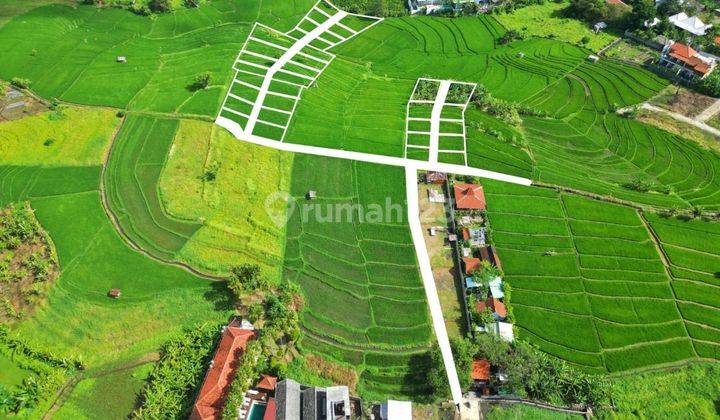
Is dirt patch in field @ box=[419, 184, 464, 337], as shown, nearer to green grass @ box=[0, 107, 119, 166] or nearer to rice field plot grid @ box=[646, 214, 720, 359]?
rice field plot grid @ box=[646, 214, 720, 359]

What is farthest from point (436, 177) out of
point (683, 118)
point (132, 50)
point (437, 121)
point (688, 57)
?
point (132, 50)

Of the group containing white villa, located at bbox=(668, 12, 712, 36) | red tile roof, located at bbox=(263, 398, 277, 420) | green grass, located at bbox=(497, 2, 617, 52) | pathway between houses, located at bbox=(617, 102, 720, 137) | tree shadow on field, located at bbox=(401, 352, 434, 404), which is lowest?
red tile roof, located at bbox=(263, 398, 277, 420)

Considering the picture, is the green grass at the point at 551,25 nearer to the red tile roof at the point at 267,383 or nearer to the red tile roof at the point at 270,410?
the red tile roof at the point at 267,383

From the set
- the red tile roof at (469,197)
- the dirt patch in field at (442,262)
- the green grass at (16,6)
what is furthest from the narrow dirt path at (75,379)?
the green grass at (16,6)

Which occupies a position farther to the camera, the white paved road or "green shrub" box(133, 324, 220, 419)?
the white paved road

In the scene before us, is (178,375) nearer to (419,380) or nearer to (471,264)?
(419,380)

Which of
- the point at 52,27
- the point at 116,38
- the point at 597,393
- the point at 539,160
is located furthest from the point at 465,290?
the point at 52,27

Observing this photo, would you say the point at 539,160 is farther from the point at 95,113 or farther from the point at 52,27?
the point at 52,27
